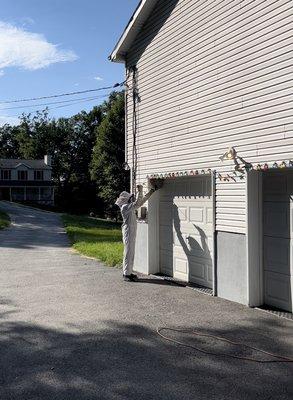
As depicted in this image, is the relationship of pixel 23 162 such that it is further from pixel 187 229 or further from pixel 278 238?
pixel 278 238

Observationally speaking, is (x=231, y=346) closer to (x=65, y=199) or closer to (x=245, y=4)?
(x=245, y=4)

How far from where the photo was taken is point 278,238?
7.88 metres

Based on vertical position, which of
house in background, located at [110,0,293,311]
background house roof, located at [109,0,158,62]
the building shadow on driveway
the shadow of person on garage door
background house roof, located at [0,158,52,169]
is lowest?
the building shadow on driveway

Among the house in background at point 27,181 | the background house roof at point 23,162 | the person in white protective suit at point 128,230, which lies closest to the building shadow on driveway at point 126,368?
the person in white protective suit at point 128,230

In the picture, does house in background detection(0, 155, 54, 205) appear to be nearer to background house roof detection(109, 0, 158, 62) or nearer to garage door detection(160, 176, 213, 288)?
Answer: background house roof detection(109, 0, 158, 62)

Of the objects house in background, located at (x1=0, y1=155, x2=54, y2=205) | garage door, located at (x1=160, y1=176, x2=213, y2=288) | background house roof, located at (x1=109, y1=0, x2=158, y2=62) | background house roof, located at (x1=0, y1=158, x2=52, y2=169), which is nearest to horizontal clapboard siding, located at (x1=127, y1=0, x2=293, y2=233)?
background house roof, located at (x1=109, y1=0, x2=158, y2=62)

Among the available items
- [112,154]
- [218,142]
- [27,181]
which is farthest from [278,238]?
[27,181]

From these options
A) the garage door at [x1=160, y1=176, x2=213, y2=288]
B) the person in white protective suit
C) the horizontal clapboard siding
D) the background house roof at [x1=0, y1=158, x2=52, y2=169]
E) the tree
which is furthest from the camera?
the background house roof at [x1=0, y1=158, x2=52, y2=169]

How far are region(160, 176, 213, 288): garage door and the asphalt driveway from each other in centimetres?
66

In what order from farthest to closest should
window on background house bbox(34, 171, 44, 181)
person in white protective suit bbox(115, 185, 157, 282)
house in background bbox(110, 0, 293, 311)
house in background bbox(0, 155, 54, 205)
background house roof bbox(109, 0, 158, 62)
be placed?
window on background house bbox(34, 171, 44, 181), house in background bbox(0, 155, 54, 205), background house roof bbox(109, 0, 158, 62), person in white protective suit bbox(115, 185, 157, 282), house in background bbox(110, 0, 293, 311)

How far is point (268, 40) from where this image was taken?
758 cm

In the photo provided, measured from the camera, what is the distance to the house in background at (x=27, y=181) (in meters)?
67.9

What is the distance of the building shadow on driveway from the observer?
477 centimetres

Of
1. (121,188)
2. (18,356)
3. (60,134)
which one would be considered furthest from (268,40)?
(60,134)
